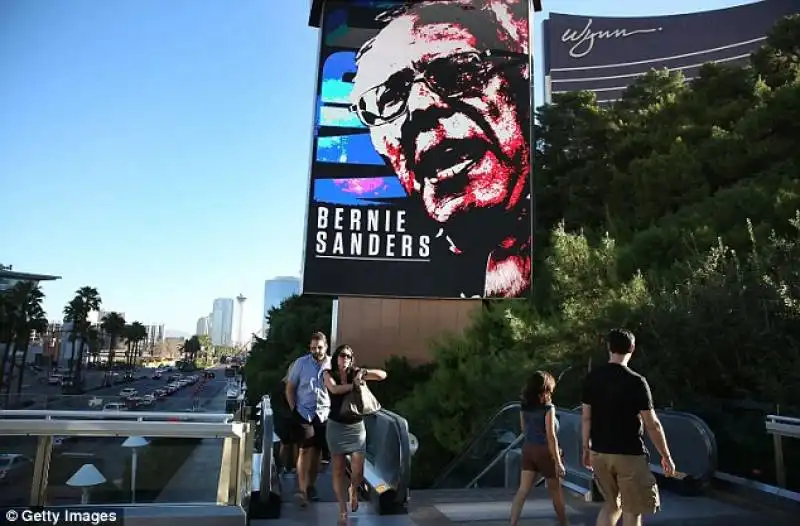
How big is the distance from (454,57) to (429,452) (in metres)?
9.70

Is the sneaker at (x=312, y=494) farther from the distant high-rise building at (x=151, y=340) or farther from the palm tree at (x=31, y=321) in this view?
the distant high-rise building at (x=151, y=340)

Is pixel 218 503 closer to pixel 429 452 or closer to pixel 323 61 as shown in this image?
pixel 429 452

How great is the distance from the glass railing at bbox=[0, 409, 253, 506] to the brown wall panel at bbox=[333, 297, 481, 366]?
14106 millimetres

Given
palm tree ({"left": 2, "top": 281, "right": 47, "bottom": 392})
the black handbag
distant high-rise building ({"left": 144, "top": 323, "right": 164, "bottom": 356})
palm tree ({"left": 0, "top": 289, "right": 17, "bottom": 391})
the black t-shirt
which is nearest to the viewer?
the black t-shirt

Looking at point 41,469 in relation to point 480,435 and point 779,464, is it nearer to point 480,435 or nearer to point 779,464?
point 779,464

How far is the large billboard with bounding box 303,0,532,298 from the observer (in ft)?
49.1

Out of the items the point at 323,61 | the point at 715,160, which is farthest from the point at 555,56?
the point at 323,61

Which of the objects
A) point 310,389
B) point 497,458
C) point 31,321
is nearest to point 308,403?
point 310,389

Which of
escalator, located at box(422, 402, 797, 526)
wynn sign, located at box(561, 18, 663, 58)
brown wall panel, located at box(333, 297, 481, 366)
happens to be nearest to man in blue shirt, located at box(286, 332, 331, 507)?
escalator, located at box(422, 402, 797, 526)

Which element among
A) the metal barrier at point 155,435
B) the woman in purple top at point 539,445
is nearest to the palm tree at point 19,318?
the metal barrier at point 155,435

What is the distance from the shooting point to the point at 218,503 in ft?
14.2

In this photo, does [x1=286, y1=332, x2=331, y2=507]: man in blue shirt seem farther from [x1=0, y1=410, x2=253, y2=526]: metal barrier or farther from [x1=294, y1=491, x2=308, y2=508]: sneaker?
[x1=0, y1=410, x2=253, y2=526]: metal barrier
